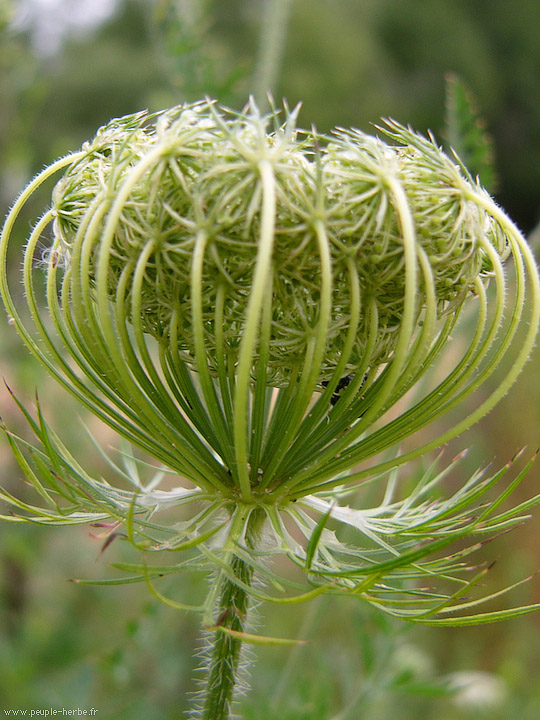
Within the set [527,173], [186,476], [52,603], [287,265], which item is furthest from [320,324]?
[527,173]

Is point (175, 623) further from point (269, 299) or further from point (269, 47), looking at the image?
point (269, 299)

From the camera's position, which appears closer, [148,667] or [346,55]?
[148,667]

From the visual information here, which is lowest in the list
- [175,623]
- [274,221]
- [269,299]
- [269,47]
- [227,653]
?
[175,623]

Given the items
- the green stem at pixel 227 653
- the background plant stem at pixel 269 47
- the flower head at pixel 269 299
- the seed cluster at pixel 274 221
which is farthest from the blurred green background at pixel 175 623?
the seed cluster at pixel 274 221

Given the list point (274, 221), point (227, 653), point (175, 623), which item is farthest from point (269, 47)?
point (175, 623)

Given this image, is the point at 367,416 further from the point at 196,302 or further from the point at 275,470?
the point at 196,302

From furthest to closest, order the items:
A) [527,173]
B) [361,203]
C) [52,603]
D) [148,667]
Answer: [527,173]
[52,603]
[148,667]
[361,203]

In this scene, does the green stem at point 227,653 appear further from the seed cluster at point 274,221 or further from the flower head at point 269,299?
the seed cluster at point 274,221

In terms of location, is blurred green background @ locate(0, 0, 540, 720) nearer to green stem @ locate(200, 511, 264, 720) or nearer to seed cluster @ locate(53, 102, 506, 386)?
green stem @ locate(200, 511, 264, 720)

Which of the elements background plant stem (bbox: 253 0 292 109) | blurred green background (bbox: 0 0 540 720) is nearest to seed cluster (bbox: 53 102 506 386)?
blurred green background (bbox: 0 0 540 720)
